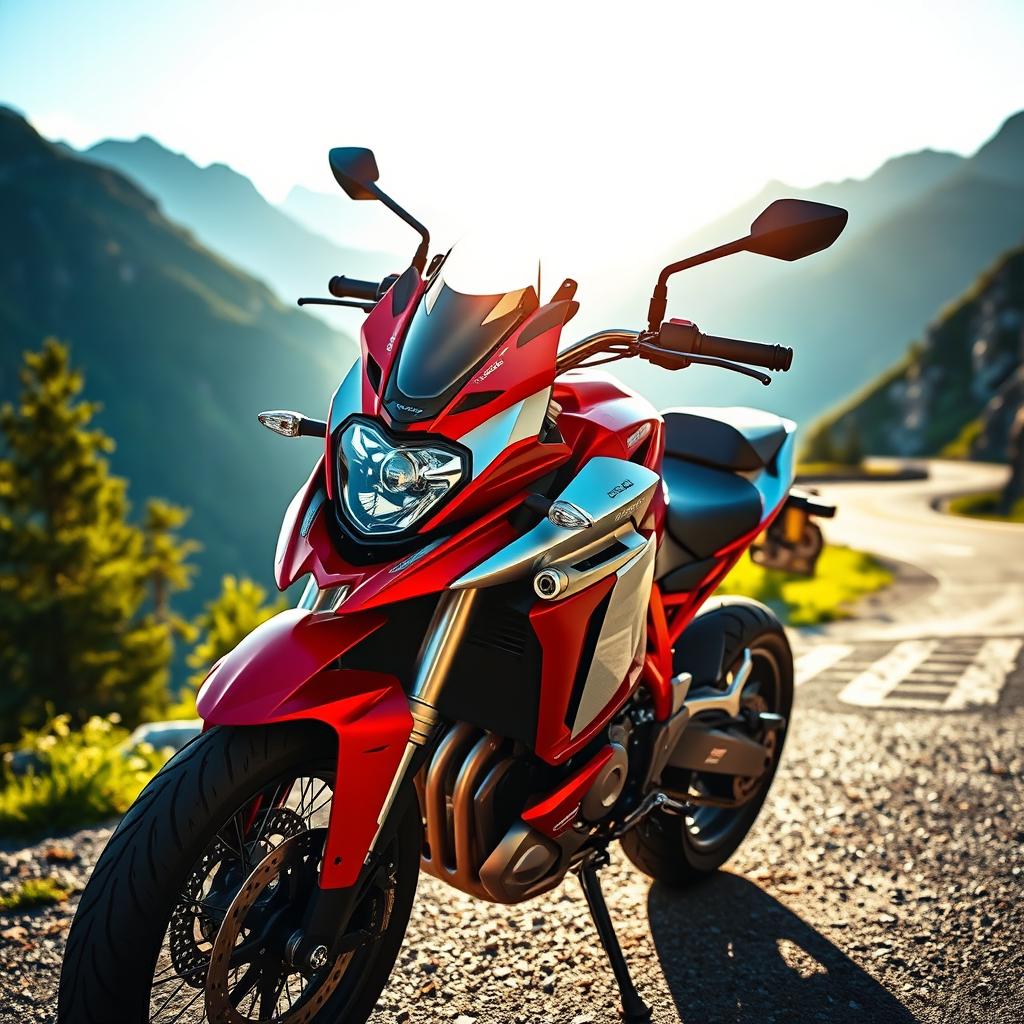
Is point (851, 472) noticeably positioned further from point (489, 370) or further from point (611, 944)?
point (489, 370)

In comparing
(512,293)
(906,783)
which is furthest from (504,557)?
(906,783)

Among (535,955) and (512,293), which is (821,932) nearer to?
(535,955)

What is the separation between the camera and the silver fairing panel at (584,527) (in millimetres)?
2207

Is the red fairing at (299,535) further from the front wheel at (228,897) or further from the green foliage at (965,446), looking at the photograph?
the green foliage at (965,446)

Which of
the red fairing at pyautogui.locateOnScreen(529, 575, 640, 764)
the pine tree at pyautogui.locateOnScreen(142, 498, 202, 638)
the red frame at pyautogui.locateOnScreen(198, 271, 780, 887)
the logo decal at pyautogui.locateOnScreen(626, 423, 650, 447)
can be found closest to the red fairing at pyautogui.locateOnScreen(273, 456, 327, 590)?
the red frame at pyautogui.locateOnScreen(198, 271, 780, 887)

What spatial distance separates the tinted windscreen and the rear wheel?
5.52ft

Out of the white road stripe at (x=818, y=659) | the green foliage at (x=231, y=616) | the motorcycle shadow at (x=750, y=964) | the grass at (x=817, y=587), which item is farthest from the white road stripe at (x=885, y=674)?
the green foliage at (x=231, y=616)

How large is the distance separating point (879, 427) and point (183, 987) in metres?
112

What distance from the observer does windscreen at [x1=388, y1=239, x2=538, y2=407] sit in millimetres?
2240

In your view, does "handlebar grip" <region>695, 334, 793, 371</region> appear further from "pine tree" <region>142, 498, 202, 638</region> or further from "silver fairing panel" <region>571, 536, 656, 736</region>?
"pine tree" <region>142, 498, 202, 638</region>

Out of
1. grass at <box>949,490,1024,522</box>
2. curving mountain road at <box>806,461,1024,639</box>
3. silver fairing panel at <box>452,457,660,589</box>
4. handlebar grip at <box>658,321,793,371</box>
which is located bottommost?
grass at <box>949,490,1024,522</box>

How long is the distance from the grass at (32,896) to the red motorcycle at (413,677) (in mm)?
1549

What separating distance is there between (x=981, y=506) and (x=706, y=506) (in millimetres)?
42272

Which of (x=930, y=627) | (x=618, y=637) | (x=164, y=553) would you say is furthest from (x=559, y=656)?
(x=164, y=553)
